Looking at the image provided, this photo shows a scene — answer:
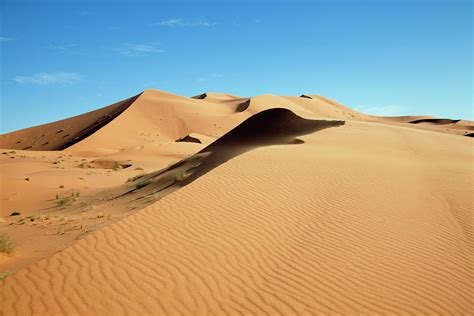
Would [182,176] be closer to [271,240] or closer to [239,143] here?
[239,143]

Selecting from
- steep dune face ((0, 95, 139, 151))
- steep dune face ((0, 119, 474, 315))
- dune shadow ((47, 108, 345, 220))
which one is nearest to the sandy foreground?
steep dune face ((0, 119, 474, 315))

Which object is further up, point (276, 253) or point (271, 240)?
point (271, 240)

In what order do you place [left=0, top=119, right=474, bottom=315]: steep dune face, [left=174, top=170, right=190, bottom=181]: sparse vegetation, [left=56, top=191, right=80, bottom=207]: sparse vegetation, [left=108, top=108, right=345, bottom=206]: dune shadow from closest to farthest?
[left=0, top=119, right=474, bottom=315]: steep dune face
[left=174, top=170, right=190, bottom=181]: sparse vegetation
[left=108, top=108, right=345, bottom=206]: dune shadow
[left=56, top=191, right=80, bottom=207]: sparse vegetation

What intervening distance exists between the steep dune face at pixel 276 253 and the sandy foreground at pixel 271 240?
0.08ft

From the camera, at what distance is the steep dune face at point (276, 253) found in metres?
4.90

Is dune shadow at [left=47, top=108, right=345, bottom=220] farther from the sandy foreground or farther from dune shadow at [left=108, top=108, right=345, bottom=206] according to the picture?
the sandy foreground

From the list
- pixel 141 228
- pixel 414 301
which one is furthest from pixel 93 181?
pixel 414 301

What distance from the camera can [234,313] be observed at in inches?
183

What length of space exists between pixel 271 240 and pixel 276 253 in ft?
1.43

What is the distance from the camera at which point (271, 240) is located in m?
6.55

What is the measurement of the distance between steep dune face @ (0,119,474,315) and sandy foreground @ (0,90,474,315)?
0.08 feet

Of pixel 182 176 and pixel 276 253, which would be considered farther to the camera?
pixel 182 176

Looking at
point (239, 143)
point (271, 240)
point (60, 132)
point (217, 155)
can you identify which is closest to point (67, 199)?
point (217, 155)

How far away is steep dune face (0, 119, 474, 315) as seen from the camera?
4898mm
